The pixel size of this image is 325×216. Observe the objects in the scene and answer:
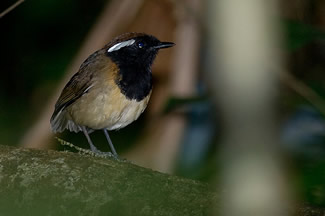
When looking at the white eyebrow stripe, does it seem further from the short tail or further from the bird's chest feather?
the short tail

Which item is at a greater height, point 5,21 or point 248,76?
point 5,21

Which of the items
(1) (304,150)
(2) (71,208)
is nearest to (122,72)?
(1) (304,150)

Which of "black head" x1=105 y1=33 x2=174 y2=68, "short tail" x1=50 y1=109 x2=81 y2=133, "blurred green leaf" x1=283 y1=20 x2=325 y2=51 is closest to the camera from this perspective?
"blurred green leaf" x1=283 y1=20 x2=325 y2=51

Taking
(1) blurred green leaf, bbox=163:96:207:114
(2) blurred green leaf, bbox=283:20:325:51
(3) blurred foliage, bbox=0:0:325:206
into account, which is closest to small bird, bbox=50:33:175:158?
(1) blurred green leaf, bbox=163:96:207:114

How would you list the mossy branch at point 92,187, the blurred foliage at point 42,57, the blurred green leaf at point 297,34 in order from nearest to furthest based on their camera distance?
the mossy branch at point 92,187
the blurred green leaf at point 297,34
the blurred foliage at point 42,57

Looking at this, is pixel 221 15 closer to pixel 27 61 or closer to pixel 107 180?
pixel 107 180

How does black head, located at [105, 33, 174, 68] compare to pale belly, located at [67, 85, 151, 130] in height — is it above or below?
above

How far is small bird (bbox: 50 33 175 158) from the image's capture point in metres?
4.95

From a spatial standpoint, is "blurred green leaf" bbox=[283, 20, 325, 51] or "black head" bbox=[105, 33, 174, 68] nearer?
"blurred green leaf" bbox=[283, 20, 325, 51]

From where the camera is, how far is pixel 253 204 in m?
1.26

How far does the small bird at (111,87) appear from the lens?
195 inches

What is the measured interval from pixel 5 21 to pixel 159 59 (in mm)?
2518

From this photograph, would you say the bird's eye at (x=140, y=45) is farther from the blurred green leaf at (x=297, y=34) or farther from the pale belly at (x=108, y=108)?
the blurred green leaf at (x=297, y=34)

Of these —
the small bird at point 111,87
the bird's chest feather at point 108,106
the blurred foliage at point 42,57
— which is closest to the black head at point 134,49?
the small bird at point 111,87
